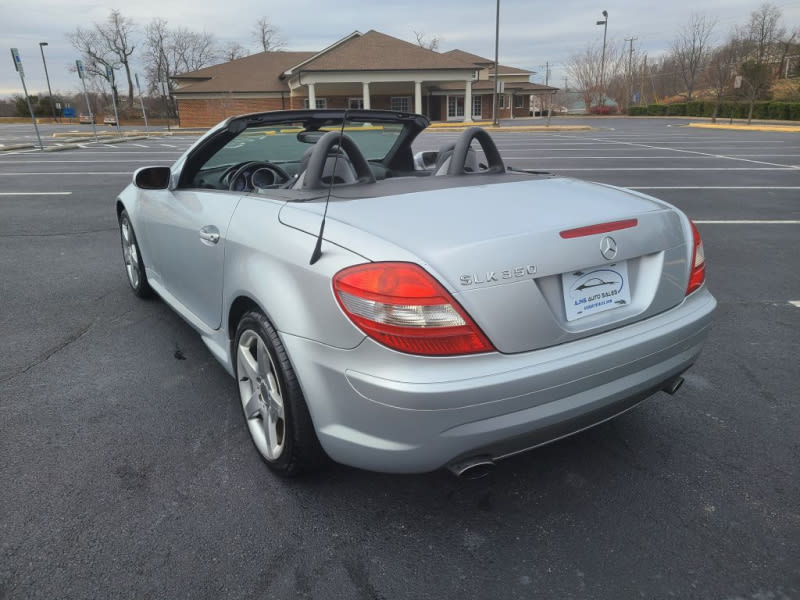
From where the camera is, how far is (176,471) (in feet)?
8.37

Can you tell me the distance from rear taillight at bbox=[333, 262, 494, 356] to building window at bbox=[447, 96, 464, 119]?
4837 cm

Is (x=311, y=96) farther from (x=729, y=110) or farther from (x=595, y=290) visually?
(x=595, y=290)

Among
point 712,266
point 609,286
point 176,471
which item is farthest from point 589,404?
point 712,266

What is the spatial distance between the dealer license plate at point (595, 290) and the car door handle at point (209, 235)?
160 centimetres

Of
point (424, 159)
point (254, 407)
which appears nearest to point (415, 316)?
point (254, 407)

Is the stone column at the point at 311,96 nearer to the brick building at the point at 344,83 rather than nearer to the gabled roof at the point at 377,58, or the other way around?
the brick building at the point at 344,83

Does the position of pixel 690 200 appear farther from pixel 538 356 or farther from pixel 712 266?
pixel 538 356

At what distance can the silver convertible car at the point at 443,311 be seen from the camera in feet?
6.04

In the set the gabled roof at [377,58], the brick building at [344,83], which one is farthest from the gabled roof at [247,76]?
the gabled roof at [377,58]

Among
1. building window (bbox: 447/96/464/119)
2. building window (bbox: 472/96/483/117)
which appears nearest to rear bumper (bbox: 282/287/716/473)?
building window (bbox: 447/96/464/119)

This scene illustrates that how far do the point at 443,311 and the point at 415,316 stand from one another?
0.29 ft

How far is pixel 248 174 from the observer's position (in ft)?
11.9

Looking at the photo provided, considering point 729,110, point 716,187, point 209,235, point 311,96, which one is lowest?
point 729,110

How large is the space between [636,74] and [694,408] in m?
83.1
